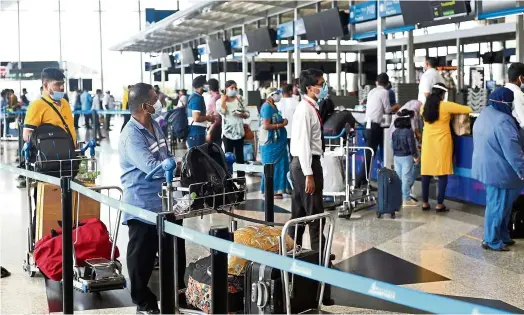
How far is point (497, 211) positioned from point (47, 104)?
417 centimetres

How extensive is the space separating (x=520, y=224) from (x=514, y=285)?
6.07 ft

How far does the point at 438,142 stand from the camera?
852 cm

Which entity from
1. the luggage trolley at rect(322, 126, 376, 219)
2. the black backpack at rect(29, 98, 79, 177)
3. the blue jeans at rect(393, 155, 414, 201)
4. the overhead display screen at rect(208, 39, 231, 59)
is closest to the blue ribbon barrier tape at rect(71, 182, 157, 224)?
the black backpack at rect(29, 98, 79, 177)

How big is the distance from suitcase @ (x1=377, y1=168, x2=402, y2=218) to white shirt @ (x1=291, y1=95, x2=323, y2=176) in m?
2.69

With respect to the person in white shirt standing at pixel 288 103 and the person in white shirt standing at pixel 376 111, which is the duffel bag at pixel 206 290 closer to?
the person in white shirt standing at pixel 376 111

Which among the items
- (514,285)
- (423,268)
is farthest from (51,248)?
(514,285)

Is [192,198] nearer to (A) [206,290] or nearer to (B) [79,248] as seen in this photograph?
(A) [206,290]

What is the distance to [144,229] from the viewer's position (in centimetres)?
454

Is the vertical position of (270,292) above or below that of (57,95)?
below

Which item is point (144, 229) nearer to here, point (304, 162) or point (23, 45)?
point (304, 162)

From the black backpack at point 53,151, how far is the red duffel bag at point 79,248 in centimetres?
55

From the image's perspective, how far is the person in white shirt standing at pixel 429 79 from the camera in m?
9.55

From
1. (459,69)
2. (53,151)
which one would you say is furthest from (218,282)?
(459,69)

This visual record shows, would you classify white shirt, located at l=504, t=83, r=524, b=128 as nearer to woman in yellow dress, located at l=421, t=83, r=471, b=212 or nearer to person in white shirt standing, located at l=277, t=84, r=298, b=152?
woman in yellow dress, located at l=421, t=83, r=471, b=212
